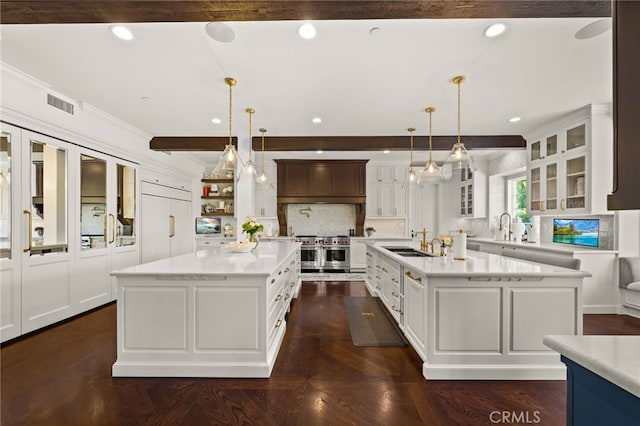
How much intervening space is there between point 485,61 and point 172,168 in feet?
18.6

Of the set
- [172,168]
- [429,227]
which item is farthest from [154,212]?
[429,227]

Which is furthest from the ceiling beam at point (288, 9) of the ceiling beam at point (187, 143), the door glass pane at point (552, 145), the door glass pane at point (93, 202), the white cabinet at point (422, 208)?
the white cabinet at point (422, 208)

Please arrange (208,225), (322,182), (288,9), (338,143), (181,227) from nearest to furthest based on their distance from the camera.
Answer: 1. (288,9)
2. (338,143)
3. (181,227)
4. (322,182)
5. (208,225)

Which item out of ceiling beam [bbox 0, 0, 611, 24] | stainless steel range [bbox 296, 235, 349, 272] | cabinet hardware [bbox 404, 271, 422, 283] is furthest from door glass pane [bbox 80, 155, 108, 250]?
cabinet hardware [bbox 404, 271, 422, 283]

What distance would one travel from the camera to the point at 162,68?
2766 mm

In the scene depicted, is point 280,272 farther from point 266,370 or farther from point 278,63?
point 278,63

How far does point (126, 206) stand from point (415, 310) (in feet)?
15.0

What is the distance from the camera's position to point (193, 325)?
2.26m

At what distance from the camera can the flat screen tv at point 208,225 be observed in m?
7.35

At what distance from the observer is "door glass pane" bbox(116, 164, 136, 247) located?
14.7 ft

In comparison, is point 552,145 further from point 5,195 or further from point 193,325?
point 5,195

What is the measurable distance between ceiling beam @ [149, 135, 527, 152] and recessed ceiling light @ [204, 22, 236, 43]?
275cm

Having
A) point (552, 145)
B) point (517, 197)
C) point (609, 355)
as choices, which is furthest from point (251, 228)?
point (517, 197)

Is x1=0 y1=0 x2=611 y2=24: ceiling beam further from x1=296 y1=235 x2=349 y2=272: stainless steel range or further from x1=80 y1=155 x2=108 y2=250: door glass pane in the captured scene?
x1=296 y1=235 x2=349 y2=272: stainless steel range
